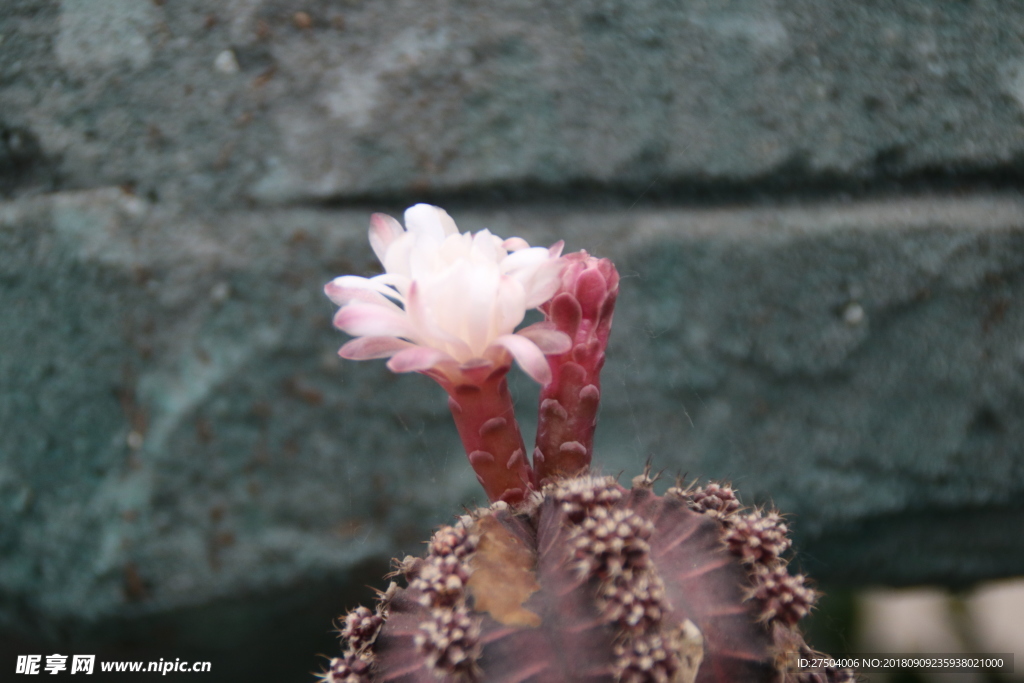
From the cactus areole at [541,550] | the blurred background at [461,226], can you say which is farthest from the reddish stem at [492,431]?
the blurred background at [461,226]

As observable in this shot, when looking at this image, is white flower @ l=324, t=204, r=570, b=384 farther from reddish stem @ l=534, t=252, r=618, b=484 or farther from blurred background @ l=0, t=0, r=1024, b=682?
blurred background @ l=0, t=0, r=1024, b=682

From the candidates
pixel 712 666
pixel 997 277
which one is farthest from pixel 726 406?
pixel 712 666

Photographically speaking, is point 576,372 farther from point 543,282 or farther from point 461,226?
point 461,226

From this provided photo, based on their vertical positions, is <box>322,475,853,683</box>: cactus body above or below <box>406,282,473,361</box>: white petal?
below

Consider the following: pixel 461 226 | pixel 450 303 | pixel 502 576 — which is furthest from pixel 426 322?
pixel 461 226

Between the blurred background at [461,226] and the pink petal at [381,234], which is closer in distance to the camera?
the pink petal at [381,234]

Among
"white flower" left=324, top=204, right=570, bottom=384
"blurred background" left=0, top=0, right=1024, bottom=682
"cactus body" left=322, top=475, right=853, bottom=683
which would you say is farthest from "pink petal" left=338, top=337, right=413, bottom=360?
"blurred background" left=0, top=0, right=1024, bottom=682

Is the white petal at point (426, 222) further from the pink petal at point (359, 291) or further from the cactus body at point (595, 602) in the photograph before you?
the cactus body at point (595, 602)
